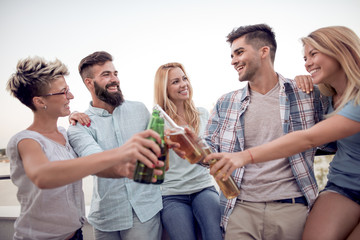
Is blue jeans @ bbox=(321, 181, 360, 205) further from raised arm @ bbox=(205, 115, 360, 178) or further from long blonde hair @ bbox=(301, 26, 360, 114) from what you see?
long blonde hair @ bbox=(301, 26, 360, 114)

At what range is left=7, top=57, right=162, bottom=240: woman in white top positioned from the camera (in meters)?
1.11

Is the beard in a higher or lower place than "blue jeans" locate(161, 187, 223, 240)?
higher

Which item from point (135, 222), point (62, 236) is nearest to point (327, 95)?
point (135, 222)

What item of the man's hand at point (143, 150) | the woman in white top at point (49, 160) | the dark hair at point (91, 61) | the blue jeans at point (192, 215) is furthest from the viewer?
the dark hair at point (91, 61)

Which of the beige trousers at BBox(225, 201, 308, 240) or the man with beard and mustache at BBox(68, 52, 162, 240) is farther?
the man with beard and mustache at BBox(68, 52, 162, 240)

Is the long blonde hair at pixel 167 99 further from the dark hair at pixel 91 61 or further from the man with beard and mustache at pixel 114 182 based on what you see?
the dark hair at pixel 91 61

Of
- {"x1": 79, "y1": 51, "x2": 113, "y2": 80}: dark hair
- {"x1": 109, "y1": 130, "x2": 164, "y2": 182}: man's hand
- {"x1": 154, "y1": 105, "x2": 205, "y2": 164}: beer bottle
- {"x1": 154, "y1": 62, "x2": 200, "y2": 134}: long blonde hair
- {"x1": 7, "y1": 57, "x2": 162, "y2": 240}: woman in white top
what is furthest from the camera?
{"x1": 154, "y1": 62, "x2": 200, "y2": 134}: long blonde hair

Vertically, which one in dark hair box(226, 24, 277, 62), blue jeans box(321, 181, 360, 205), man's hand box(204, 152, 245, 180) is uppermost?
dark hair box(226, 24, 277, 62)

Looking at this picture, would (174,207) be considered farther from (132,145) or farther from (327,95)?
(327,95)

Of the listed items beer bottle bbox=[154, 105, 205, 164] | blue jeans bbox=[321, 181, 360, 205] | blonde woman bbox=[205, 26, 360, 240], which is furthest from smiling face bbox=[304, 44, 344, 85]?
beer bottle bbox=[154, 105, 205, 164]

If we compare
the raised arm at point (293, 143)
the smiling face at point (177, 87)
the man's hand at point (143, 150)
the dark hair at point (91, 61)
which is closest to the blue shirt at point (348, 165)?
the raised arm at point (293, 143)

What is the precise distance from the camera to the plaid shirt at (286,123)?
1649 mm

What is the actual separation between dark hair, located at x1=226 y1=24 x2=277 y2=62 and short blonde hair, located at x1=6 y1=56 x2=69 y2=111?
1.53m

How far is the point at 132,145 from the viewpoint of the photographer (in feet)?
3.38
